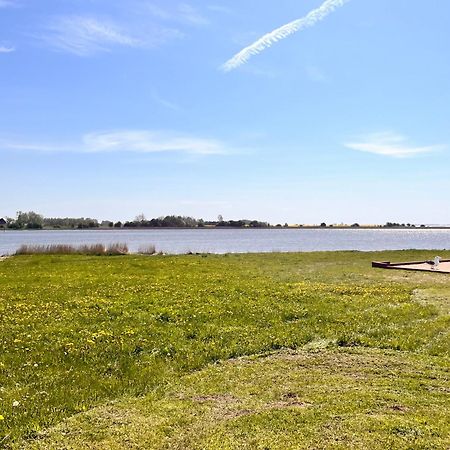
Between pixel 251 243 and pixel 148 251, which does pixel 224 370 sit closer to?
pixel 148 251

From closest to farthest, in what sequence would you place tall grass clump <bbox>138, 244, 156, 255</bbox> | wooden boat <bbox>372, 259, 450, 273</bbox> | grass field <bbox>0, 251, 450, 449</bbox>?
grass field <bbox>0, 251, 450, 449</bbox> < wooden boat <bbox>372, 259, 450, 273</bbox> < tall grass clump <bbox>138, 244, 156, 255</bbox>

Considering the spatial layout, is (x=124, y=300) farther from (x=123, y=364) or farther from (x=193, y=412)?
(x=193, y=412)

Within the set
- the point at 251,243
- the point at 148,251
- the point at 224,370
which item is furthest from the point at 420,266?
the point at 251,243

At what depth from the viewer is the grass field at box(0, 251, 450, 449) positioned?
17.0ft

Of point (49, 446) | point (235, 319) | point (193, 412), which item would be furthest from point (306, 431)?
point (235, 319)

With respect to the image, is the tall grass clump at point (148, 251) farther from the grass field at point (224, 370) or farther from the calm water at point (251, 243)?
the grass field at point (224, 370)

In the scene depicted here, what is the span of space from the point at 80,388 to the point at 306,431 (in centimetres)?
335

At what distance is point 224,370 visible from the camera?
7578 millimetres

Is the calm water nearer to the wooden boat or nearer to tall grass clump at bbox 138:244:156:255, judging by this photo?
tall grass clump at bbox 138:244:156:255

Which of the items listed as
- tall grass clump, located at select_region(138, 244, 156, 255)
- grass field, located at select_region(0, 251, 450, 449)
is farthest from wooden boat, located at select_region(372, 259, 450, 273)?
tall grass clump, located at select_region(138, 244, 156, 255)

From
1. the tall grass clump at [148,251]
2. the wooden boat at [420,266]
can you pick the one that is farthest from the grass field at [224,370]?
the tall grass clump at [148,251]

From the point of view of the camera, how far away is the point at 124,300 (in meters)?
13.9

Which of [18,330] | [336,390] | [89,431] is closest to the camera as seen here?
[89,431]

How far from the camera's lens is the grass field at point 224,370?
204 inches
